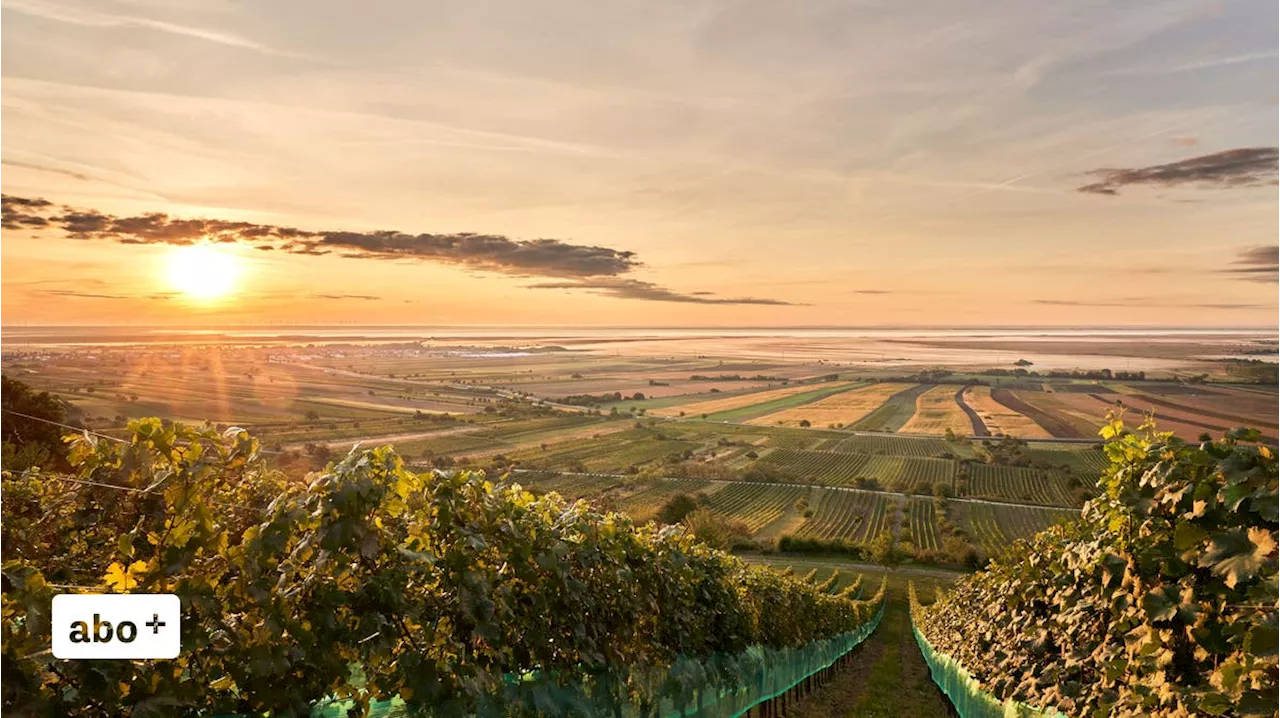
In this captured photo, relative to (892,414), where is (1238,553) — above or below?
above

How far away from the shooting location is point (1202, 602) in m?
4.34

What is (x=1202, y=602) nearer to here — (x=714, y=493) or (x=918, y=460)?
(x=714, y=493)

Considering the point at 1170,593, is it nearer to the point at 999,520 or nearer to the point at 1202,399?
the point at 1202,399

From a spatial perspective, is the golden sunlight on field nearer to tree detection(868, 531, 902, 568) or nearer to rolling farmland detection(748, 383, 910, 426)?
rolling farmland detection(748, 383, 910, 426)

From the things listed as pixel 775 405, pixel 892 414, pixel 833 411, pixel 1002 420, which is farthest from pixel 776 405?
pixel 1002 420

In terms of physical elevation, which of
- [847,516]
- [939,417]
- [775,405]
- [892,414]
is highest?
[939,417]

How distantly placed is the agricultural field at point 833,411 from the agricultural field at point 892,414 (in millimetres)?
1818

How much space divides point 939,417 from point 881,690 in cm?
12144

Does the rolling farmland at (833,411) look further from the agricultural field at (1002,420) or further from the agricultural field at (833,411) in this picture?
the agricultural field at (1002,420)

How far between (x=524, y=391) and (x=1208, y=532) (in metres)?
168

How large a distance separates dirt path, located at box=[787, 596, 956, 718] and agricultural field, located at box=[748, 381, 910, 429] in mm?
107183

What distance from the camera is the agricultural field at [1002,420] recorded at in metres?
105

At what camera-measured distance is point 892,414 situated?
14300 cm

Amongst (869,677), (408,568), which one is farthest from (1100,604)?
(869,677)
